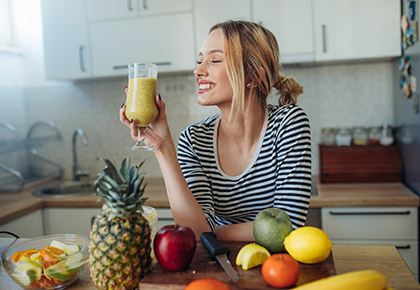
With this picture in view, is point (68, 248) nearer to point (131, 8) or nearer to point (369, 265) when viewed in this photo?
point (369, 265)

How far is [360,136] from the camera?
263 cm

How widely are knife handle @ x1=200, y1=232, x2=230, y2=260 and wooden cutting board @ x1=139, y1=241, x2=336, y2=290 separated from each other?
0.02 metres

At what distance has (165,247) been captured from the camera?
85 centimetres

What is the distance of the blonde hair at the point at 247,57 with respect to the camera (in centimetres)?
135

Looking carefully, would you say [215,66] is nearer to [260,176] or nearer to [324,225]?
[260,176]

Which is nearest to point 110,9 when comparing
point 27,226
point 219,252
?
point 27,226

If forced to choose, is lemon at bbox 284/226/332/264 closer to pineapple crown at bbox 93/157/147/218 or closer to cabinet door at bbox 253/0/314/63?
pineapple crown at bbox 93/157/147/218

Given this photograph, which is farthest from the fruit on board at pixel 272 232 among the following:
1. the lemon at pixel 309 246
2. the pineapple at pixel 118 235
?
the pineapple at pixel 118 235

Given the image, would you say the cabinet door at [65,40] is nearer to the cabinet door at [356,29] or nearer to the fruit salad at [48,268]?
the cabinet door at [356,29]

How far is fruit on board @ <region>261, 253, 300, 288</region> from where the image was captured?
2.52 feet

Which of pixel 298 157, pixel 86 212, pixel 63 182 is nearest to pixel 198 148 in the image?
pixel 298 157

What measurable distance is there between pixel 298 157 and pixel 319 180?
133cm

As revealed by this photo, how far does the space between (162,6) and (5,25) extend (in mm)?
1337

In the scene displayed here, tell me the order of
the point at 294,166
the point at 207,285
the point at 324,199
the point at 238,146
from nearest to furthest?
the point at 207,285, the point at 294,166, the point at 238,146, the point at 324,199
